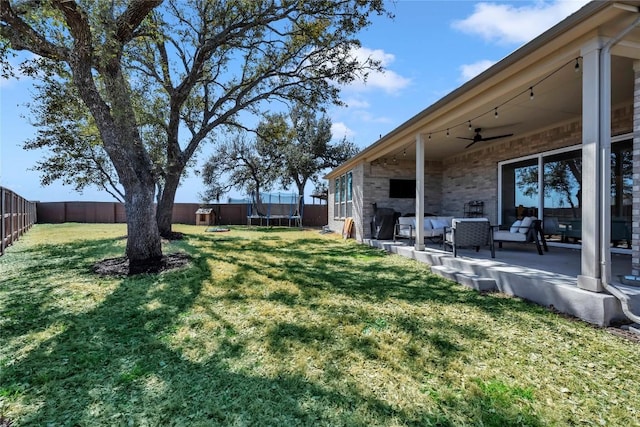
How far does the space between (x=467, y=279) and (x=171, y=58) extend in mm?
9888

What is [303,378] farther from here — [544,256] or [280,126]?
[280,126]

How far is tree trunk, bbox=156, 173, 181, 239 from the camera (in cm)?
1012

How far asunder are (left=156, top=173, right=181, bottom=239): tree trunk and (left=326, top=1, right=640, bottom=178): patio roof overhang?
6366 mm

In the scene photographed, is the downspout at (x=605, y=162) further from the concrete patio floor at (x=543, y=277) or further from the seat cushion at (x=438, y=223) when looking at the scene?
the seat cushion at (x=438, y=223)

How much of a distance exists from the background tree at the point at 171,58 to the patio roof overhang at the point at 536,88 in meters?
3.07

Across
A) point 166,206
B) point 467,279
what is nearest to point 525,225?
point 467,279

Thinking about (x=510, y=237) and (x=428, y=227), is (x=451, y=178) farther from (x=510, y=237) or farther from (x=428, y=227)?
(x=510, y=237)

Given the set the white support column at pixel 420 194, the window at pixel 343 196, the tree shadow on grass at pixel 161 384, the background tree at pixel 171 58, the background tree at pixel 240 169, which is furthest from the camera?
the background tree at pixel 240 169

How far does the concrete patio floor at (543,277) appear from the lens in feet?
9.82

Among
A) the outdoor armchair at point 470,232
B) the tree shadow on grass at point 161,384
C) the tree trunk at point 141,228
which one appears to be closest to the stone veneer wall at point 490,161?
the outdoor armchair at point 470,232

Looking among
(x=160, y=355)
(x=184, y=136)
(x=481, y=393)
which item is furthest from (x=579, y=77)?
(x=184, y=136)

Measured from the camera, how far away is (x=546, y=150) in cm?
680

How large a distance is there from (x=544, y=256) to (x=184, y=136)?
1070 cm

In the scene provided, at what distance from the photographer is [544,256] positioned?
5.57 meters
